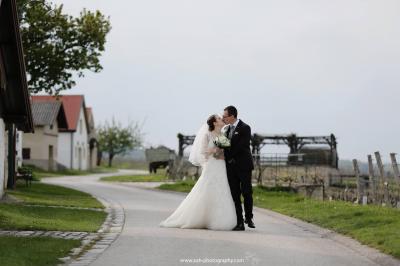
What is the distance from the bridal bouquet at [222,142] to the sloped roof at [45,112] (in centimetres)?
5229

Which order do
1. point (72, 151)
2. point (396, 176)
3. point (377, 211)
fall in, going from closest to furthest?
1. point (377, 211)
2. point (396, 176)
3. point (72, 151)

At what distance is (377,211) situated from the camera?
1719 cm

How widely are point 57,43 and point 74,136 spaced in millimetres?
45190

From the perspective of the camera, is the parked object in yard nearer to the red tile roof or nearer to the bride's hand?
the red tile roof

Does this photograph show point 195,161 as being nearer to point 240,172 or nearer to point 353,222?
point 240,172

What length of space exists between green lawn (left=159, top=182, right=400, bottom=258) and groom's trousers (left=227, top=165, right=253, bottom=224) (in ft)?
5.86

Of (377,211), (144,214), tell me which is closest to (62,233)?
(144,214)

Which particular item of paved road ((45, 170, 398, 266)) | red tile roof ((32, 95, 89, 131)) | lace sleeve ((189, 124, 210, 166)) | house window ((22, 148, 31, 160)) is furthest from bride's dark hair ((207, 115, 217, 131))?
red tile roof ((32, 95, 89, 131))

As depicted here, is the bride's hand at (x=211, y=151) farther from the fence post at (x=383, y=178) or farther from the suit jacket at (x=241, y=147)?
the fence post at (x=383, y=178)

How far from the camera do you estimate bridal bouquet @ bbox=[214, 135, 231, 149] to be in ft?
49.8

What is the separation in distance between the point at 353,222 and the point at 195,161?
3.49m

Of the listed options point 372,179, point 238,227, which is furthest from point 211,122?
point 372,179

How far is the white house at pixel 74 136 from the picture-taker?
75062mm

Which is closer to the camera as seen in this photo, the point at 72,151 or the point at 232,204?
the point at 232,204
